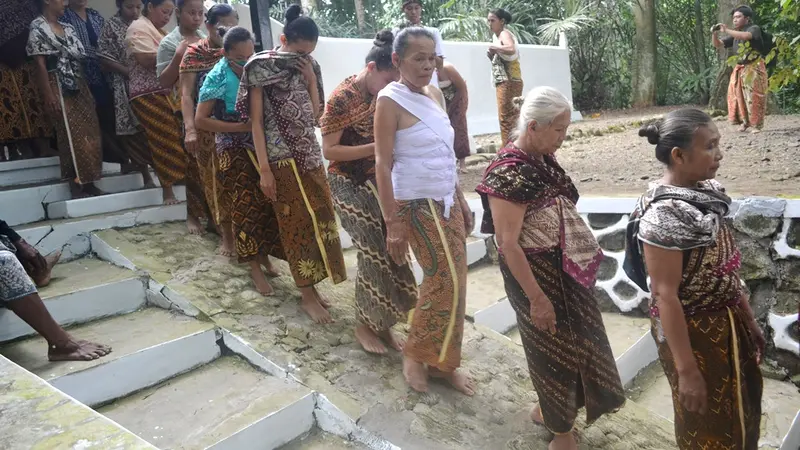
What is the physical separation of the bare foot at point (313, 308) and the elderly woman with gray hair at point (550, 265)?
1261 millimetres

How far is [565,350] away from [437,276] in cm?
66

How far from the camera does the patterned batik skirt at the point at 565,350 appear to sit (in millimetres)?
2479

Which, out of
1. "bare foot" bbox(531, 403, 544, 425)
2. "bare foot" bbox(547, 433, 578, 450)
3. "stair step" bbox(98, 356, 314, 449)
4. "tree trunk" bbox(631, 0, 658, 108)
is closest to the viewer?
"stair step" bbox(98, 356, 314, 449)

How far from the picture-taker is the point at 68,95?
4258mm

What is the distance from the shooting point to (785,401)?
11.9ft

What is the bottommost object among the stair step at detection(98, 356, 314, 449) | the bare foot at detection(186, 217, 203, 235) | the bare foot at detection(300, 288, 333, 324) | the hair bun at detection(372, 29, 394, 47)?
the stair step at detection(98, 356, 314, 449)

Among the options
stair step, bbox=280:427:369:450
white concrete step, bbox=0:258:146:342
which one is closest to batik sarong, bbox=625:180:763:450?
stair step, bbox=280:427:369:450

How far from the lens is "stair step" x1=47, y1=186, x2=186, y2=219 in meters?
4.11

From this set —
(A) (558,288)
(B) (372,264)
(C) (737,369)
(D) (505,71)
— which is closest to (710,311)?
(C) (737,369)

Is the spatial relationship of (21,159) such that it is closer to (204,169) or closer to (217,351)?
(204,169)

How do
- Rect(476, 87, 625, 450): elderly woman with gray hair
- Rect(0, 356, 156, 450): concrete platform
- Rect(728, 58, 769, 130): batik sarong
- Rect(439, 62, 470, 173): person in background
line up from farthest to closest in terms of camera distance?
Rect(728, 58, 769, 130): batik sarong, Rect(439, 62, 470, 173): person in background, Rect(476, 87, 625, 450): elderly woman with gray hair, Rect(0, 356, 156, 450): concrete platform

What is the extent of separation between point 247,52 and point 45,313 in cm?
176

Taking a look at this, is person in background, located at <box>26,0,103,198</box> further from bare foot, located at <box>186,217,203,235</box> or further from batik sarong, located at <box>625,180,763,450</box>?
batik sarong, located at <box>625,180,763,450</box>

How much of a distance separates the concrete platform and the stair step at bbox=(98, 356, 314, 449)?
721mm
